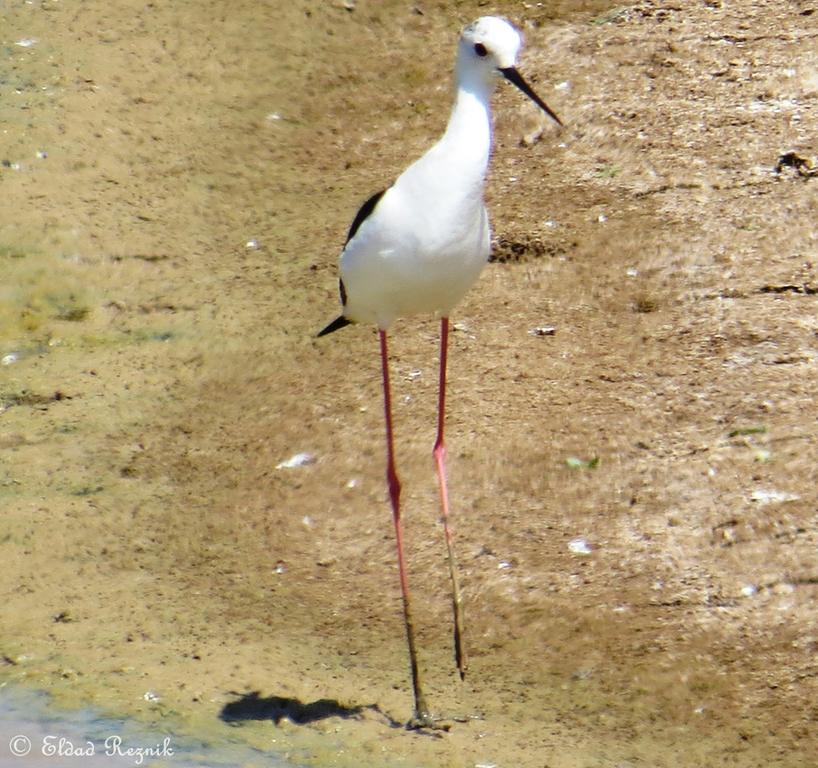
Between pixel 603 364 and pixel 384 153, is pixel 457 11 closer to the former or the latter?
pixel 384 153

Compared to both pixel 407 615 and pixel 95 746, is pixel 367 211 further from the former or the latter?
pixel 95 746

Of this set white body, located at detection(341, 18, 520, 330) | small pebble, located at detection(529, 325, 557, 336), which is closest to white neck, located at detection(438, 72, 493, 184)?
white body, located at detection(341, 18, 520, 330)

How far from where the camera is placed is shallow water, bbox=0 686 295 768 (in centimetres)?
375

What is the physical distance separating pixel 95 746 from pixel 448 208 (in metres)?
1.76

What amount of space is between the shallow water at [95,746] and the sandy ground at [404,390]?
0.08 m

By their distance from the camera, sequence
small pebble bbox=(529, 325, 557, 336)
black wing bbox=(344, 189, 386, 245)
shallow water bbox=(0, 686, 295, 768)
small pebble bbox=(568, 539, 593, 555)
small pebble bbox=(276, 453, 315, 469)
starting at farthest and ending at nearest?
1. small pebble bbox=(529, 325, 557, 336)
2. small pebble bbox=(276, 453, 315, 469)
3. small pebble bbox=(568, 539, 593, 555)
4. black wing bbox=(344, 189, 386, 245)
5. shallow water bbox=(0, 686, 295, 768)

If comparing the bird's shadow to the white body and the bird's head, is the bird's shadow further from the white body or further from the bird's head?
the bird's head

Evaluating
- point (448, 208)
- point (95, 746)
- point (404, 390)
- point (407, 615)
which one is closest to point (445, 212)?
point (448, 208)

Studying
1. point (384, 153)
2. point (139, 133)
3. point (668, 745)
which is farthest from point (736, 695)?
point (139, 133)

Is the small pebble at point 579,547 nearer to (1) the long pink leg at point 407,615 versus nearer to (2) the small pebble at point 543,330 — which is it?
(1) the long pink leg at point 407,615

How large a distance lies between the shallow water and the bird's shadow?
7.8 inches

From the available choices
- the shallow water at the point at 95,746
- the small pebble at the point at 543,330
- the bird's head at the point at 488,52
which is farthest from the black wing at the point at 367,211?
the small pebble at the point at 543,330

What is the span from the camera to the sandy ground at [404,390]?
14.1 ft

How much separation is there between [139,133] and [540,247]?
2.47 metres
